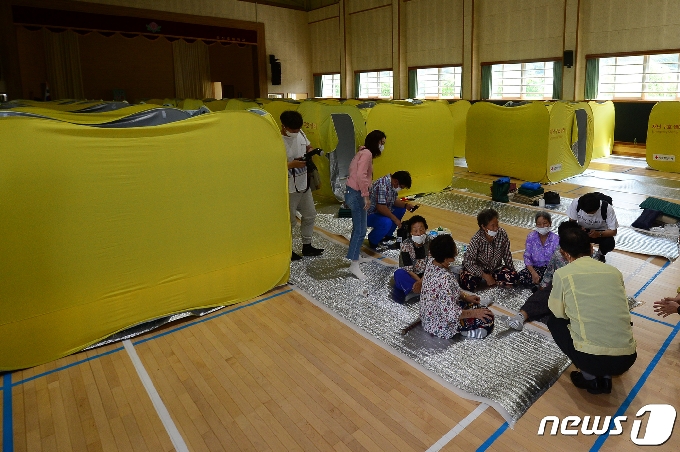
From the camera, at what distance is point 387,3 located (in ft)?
52.8

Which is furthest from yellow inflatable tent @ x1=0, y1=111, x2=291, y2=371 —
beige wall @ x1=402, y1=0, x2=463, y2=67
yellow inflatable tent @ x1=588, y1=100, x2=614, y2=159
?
beige wall @ x1=402, y1=0, x2=463, y2=67

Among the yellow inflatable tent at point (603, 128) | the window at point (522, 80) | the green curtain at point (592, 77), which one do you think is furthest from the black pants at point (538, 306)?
the window at point (522, 80)

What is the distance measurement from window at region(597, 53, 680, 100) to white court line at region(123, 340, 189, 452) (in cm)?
1211

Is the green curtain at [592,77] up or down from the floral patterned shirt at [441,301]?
up

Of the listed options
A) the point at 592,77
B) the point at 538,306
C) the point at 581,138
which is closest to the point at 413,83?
the point at 592,77

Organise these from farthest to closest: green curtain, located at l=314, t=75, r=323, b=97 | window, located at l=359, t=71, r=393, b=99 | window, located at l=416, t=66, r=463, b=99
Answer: green curtain, located at l=314, t=75, r=323, b=97
window, located at l=359, t=71, r=393, b=99
window, located at l=416, t=66, r=463, b=99

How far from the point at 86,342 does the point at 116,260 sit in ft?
1.93

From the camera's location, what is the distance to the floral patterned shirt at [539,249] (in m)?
3.94

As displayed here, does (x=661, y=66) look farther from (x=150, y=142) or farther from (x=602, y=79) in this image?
(x=150, y=142)

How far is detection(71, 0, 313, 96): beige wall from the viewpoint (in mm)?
17000

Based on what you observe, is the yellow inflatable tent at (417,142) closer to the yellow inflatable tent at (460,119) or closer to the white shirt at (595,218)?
the yellow inflatable tent at (460,119)

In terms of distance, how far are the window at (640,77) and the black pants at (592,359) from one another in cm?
1065

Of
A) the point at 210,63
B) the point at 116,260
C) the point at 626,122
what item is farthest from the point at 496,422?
the point at 210,63

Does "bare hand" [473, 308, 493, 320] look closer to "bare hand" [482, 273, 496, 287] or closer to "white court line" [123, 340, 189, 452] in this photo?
"bare hand" [482, 273, 496, 287]
